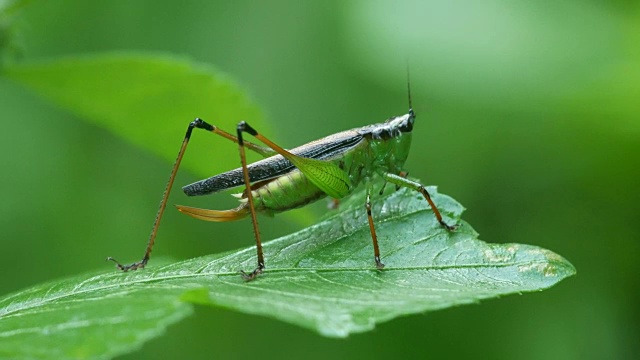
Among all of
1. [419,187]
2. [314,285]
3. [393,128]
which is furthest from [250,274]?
[393,128]

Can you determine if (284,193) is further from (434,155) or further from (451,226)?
(434,155)

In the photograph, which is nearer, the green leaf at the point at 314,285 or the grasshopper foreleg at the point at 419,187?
the green leaf at the point at 314,285

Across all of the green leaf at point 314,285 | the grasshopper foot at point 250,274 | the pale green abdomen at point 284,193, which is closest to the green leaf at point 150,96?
the pale green abdomen at point 284,193

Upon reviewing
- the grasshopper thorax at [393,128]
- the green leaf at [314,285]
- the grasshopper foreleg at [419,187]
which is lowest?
the green leaf at [314,285]

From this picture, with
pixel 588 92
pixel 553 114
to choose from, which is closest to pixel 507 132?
pixel 553 114

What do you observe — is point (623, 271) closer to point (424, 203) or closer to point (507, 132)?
point (507, 132)

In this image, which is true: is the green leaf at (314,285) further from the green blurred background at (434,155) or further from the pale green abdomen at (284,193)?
the green blurred background at (434,155)
